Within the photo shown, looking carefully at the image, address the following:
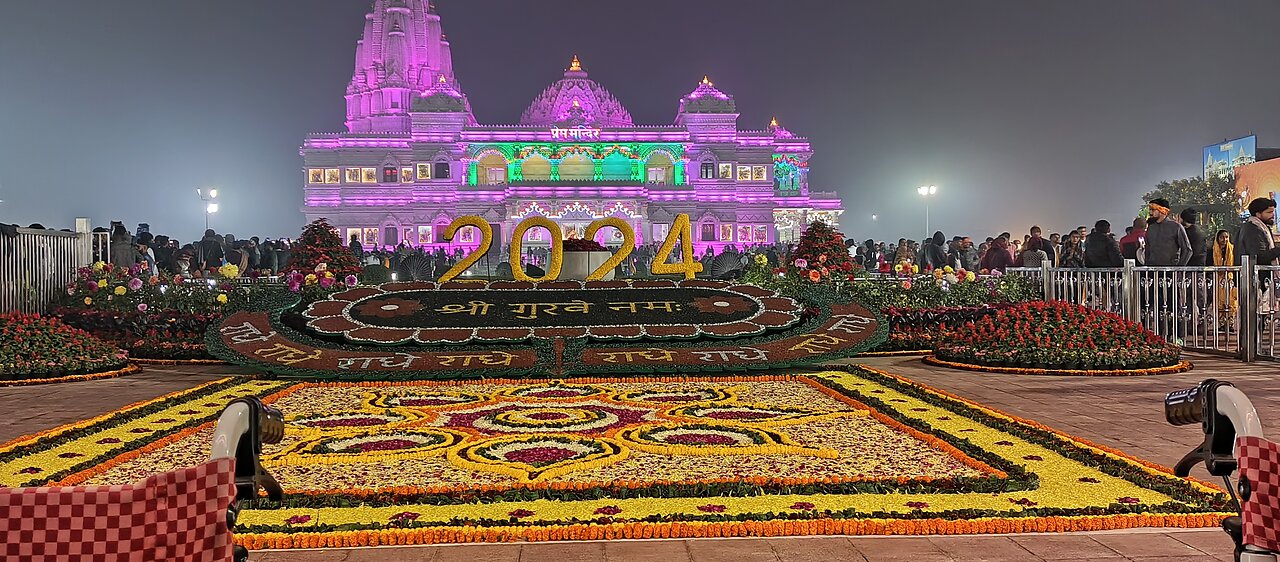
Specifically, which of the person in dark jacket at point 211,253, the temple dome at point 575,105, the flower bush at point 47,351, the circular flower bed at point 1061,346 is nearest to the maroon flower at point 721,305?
the circular flower bed at point 1061,346

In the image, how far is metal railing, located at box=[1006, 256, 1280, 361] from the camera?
388 inches

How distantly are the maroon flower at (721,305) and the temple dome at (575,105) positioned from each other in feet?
145

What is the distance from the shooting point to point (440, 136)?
53.3 meters

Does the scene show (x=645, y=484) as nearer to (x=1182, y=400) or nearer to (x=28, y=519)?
(x=1182, y=400)

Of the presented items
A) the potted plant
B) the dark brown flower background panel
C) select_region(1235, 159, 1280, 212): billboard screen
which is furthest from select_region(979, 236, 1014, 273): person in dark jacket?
select_region(1235, 159, 1280, 212): billboard screen

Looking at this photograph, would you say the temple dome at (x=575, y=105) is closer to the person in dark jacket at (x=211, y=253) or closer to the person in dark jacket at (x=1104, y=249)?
the person in dark jacket at (x=211, y=253)

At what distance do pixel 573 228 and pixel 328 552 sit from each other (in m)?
46.4

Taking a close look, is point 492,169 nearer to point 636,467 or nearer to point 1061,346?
point 1061,346

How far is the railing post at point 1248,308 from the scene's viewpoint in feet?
32.0

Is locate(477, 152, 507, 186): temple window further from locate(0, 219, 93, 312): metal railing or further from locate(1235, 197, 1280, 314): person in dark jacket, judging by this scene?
locate(1235, 197, 1280, 314): person in dark jacket

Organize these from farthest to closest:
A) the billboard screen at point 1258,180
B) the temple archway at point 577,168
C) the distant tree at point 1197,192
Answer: the temple archway at point 577,168
the distant tree at point 1197,192
the billboard screen at point 1258,180

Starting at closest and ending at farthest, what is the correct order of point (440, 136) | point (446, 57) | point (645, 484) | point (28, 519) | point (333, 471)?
point (28, 519) → point (645, 484) → point (333, 471) → point (440, 136) → point (446, 57)

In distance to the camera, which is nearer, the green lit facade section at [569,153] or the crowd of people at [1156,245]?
the crowd of people at [1156,245]

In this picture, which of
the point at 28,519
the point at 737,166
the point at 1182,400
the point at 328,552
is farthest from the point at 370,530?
the point at 737,166
